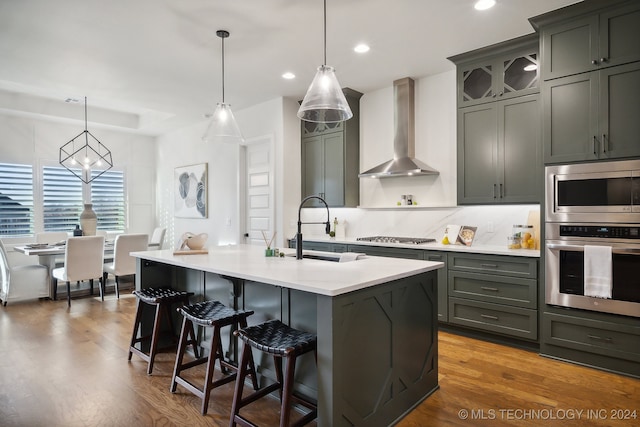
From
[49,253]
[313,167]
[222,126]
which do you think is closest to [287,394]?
[222,126]

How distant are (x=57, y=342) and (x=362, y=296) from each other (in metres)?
3.25

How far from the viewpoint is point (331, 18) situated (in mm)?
3158

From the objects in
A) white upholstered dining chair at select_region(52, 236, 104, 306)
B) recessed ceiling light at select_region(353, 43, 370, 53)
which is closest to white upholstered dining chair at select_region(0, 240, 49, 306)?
white upholstered dining chair at select_region(52, 236, 104, 306)

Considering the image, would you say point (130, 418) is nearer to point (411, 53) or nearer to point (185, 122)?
point (411, 53)

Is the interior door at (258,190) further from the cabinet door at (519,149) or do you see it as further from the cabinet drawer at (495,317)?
the cabinet door at (519,149)

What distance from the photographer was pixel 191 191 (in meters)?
7.00

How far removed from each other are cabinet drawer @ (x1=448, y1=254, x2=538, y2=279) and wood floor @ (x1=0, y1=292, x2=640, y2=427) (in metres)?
0.70

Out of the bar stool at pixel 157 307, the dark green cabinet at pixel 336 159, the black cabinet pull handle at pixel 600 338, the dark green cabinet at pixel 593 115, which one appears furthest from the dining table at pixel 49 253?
the black cabinet pull handle at pixel 600 338

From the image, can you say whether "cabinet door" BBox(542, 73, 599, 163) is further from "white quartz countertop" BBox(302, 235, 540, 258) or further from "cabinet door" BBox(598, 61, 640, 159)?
"white quartz countertop" BBox(302, 235, 540, 258)

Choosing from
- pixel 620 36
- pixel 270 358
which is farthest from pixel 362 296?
pixel 620 36

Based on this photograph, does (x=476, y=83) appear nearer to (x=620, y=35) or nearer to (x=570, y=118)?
(x=570, y=118)

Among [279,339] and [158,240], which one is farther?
[158,240]

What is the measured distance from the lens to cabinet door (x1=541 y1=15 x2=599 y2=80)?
A: 2920mm

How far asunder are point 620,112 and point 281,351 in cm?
302
